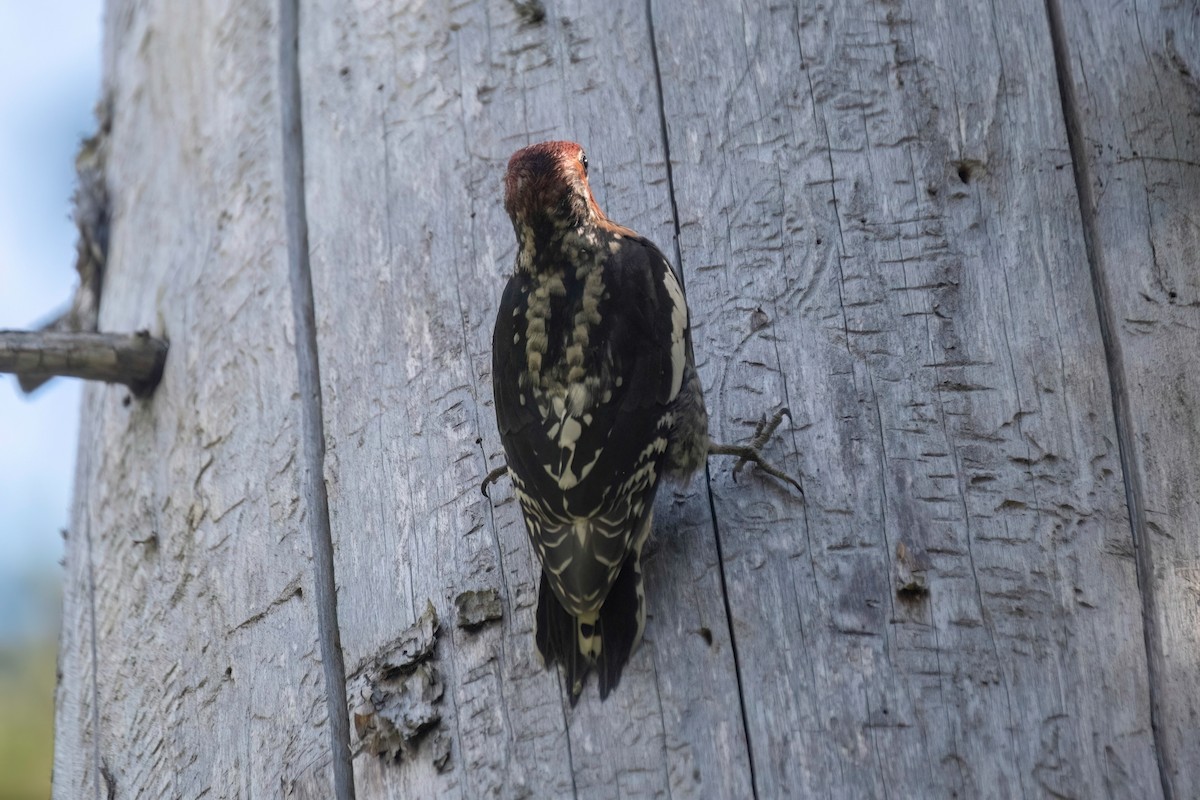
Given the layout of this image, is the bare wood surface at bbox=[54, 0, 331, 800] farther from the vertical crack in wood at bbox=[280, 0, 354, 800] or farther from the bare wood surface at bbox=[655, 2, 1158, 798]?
the bare wood surface at bbox=[655, 2, 1158, 798]

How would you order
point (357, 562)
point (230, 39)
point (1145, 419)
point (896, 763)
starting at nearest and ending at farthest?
point (896, 763) → point (1145, 419) → point (357, 562) → point (230, 39)

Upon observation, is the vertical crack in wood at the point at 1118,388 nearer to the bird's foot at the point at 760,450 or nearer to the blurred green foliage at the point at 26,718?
the bird's foot at the point at 760,450

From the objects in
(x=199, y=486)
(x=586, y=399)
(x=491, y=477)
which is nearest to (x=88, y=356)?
(x=199, y=486)

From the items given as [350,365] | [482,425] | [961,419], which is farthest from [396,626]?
[961,419]

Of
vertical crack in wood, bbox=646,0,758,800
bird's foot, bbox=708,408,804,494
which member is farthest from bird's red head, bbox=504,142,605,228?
bird's foot, bbox=708,408,804,494

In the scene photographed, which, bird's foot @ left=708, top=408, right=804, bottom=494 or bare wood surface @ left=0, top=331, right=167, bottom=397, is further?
bare wood surface @ left=0, top=331, right=167, bottom=397

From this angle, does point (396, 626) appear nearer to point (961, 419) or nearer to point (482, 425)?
point (482, 425)
